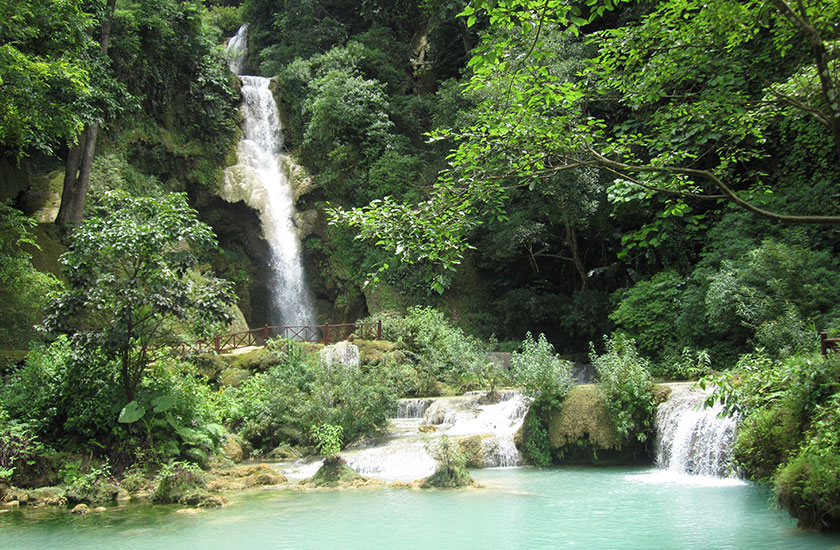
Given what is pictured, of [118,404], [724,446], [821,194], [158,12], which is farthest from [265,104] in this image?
[724,446]

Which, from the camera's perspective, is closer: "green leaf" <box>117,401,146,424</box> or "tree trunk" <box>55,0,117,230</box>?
"green leaf" <box>117,401,146,424</box>

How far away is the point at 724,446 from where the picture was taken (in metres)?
9.65

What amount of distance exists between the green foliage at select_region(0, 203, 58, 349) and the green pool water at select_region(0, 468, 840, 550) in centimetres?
513

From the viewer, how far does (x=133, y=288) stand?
32.6 feet

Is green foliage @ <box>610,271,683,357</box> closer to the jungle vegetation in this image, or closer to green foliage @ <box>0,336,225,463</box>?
the jungle vegetation

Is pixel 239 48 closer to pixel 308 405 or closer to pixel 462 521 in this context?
pixel 308 405

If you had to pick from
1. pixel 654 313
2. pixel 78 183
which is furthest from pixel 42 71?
pixel 654 313

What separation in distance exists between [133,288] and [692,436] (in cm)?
920

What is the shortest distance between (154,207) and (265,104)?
1687 centimetres

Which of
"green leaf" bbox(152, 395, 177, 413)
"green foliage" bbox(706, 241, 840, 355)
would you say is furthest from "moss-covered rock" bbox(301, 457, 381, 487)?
"green foliage" bbox(706, 241, 840, 355)

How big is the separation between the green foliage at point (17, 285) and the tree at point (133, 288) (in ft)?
7.73

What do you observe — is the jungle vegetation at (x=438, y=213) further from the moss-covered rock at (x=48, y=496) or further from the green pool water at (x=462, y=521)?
the green pool water at (x=462, y=521)

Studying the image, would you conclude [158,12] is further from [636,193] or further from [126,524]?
[636,193]

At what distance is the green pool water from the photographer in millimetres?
6883
